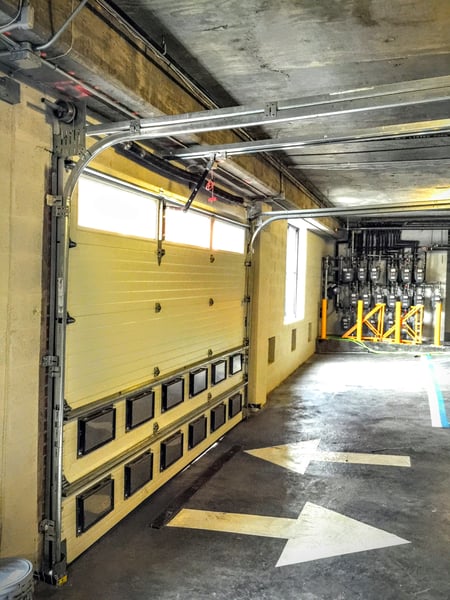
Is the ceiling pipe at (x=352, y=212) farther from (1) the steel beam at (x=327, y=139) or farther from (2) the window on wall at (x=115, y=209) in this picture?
(2) the window on wall at (x=115, y=209)

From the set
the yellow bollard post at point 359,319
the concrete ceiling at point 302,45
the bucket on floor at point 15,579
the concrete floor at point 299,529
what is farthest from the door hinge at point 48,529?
the yellow bollard post at point 359,319

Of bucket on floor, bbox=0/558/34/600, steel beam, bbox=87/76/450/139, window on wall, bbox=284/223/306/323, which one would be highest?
steel beam, bbox=87/76/450/139

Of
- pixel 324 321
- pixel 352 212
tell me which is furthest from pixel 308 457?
pixel 324 321

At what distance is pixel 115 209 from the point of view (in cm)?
342

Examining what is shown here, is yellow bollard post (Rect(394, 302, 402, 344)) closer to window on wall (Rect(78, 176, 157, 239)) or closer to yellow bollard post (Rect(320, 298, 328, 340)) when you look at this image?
yellow bollard post (Rect(320, 298, 328, 340))

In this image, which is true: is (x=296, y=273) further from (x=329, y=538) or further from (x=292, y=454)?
(x=329, y=538)

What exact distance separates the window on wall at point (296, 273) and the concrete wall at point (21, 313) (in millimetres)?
6758

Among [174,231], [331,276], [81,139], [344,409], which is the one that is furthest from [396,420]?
[331,276]

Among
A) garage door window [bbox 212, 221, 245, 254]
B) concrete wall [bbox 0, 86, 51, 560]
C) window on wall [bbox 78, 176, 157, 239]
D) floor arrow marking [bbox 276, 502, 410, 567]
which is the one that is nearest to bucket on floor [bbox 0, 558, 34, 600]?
concrete wall [bbox 0, 86, 51, 560]

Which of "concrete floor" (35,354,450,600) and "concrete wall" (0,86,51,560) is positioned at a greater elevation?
"concrete wall" (0,86,51,560)

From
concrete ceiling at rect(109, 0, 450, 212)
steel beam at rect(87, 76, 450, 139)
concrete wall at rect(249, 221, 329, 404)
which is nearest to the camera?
steel beam at rect(87, 76, 450, 139)

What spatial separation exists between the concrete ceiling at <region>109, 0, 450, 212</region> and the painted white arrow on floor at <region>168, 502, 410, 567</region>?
2.65 metres

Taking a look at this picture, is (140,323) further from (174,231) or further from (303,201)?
(303,201)

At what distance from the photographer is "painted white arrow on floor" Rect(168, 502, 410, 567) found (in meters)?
3.14
